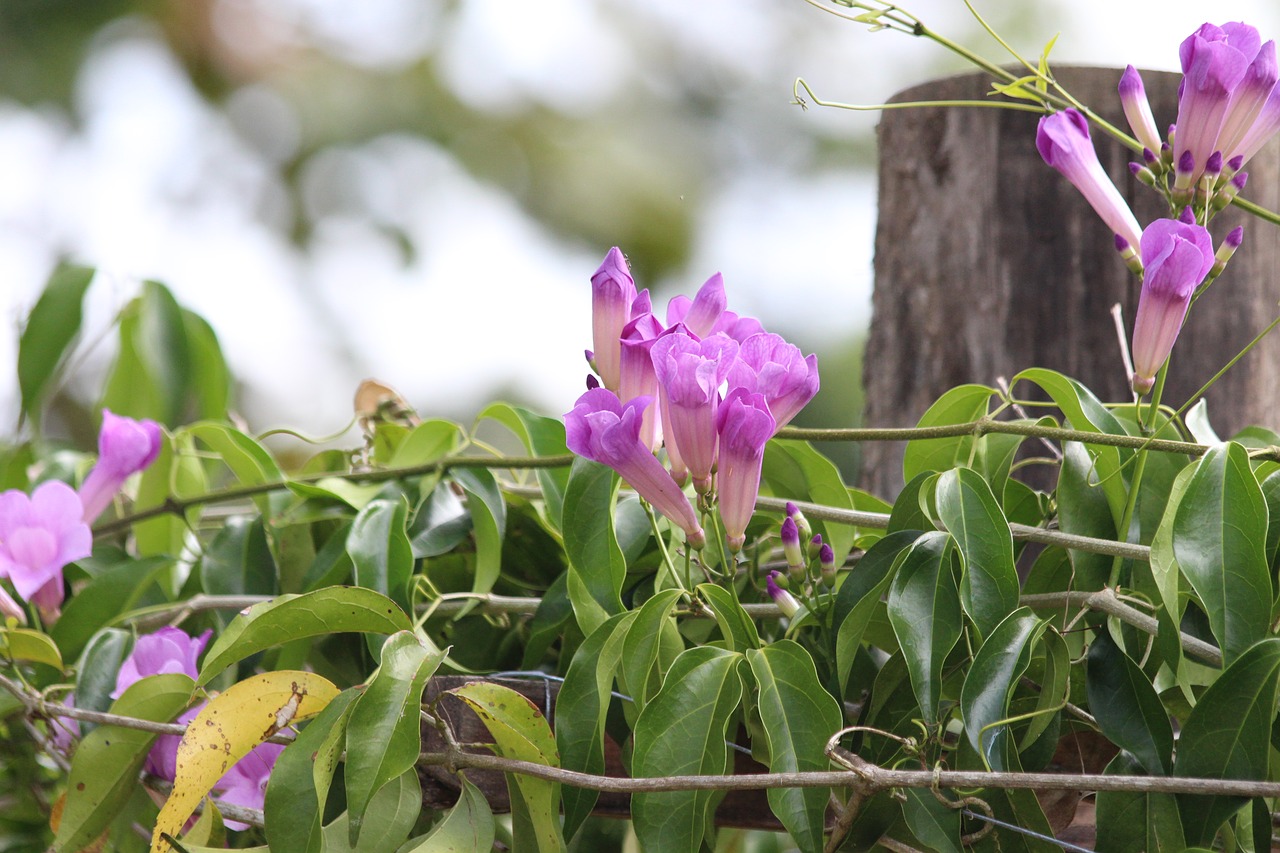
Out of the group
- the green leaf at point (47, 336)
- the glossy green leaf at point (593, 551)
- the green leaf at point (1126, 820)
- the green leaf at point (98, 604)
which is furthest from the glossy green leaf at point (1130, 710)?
the green leaf at point (47, 336)

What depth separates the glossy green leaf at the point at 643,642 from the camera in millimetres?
527

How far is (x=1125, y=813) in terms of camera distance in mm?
496

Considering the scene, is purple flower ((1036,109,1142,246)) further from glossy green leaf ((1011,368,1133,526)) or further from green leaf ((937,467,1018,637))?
green leaf ((937,467,1018,637))

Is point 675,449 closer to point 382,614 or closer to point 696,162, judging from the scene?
point 382,614

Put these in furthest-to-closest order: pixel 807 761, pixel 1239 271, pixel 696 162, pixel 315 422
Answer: pixel 696 162 < pixel 315 422 < pixel 1239 271 < pixel 807 761

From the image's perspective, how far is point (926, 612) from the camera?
1.67 ft

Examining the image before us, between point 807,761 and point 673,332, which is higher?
point 673,332

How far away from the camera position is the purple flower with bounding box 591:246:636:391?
0.58 metres

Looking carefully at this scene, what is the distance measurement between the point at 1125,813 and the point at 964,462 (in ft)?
0.73

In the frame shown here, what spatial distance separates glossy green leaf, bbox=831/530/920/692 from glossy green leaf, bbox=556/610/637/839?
0.10 m

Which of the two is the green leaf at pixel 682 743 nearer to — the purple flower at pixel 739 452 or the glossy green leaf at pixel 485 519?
the purple flower at pixel 739 452

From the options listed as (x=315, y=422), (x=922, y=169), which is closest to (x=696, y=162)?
(x=315, y=422)

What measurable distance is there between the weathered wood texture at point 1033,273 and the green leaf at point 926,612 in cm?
52

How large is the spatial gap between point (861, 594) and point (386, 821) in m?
0.25
